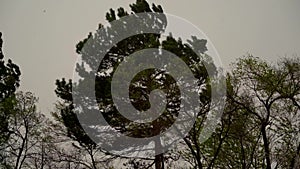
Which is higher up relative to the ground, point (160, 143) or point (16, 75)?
point (16, 75)

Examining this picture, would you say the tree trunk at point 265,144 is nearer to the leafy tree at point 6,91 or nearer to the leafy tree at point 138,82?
the leafy tree at point 138,82

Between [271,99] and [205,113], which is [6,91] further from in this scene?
[271,99]

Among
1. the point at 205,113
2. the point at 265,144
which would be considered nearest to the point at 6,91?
the point at 205,113

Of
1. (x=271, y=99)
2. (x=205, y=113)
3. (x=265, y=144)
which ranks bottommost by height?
(x=265, y=144)

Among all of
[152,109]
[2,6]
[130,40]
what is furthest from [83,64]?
[2,6]

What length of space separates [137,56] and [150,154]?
3409 millimetres

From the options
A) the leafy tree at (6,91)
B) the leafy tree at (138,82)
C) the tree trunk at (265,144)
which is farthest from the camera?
the leafy tree at (6,91)

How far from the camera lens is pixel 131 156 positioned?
14.0 metres

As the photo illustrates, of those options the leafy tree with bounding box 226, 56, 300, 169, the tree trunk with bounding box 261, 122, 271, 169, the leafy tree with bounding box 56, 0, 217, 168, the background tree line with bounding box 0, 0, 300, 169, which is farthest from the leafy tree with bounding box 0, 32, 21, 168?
the tree trunk with bounding box 261, 122, 271, 169

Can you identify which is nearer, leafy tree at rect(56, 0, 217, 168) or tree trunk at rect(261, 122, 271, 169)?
leafy tree at rect(56, 0, 217, 168)

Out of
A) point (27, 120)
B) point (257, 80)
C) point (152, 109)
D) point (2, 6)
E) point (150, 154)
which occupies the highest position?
point (2, 6)

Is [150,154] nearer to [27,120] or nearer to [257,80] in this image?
[257,80]

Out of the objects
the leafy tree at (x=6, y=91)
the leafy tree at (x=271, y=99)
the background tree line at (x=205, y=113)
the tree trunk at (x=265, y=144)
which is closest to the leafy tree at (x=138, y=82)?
the background tree line at (x=205, y=113)

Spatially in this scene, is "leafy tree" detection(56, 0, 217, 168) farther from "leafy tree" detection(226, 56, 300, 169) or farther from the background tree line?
"leafy tree" detection(226, 56, 300, 169)
